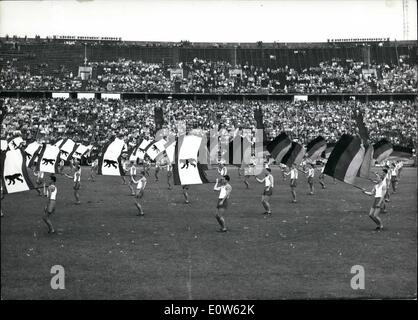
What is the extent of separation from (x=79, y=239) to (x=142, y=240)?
1972mm

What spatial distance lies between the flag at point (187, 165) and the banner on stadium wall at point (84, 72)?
49931 mm

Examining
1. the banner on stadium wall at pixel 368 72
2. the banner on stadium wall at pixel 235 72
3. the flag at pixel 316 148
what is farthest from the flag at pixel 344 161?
→ the banner on stadium wall at pixel 368 72

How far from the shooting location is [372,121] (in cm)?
6394

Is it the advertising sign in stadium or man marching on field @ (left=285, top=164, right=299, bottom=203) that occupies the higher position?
the advertising sign in stadium

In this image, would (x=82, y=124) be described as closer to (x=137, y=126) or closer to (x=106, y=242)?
(x=137, y=126)

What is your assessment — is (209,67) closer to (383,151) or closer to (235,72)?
(235,72)

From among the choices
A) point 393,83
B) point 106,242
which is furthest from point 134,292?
point 393,83

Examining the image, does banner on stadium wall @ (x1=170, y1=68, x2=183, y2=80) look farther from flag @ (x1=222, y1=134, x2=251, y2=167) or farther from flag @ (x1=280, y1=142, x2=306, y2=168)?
flag @ (x1=280, y1=142, x2=306, y2=168)

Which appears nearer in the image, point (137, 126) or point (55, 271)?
point (55, 271)

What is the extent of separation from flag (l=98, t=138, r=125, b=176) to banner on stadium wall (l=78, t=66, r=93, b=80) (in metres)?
42.8

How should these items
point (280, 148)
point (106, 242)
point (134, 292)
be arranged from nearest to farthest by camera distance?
point (134, 292), point (106, 242), point (280, 148)

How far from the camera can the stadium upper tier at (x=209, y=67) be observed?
66.4 metres

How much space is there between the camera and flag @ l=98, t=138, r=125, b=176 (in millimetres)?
25797

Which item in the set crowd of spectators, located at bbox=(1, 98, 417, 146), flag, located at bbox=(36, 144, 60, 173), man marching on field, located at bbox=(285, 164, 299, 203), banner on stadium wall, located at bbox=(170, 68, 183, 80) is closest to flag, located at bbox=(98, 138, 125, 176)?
flag, located at bbox=(36, 144, 60, 173)
